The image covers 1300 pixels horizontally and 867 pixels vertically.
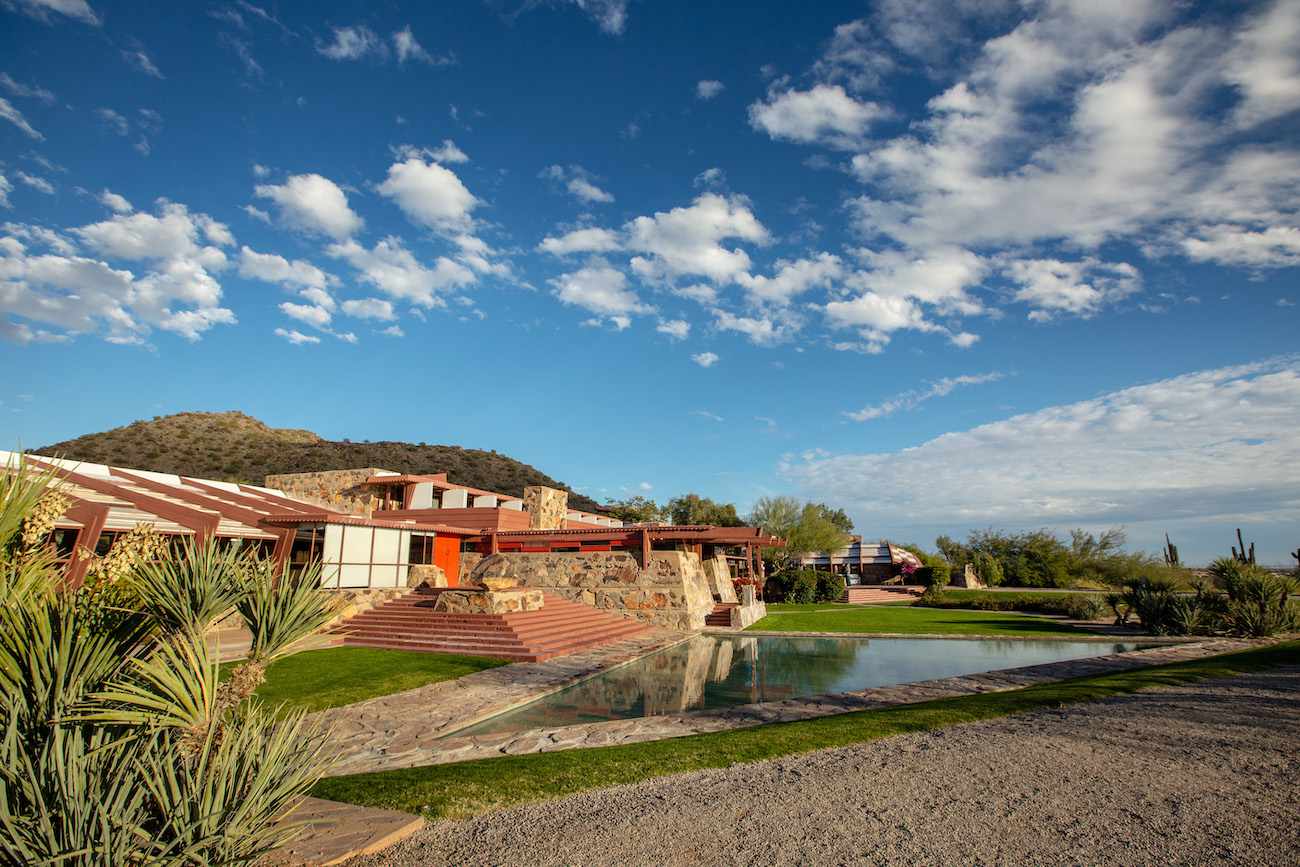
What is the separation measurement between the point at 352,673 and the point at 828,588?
27.3 meters

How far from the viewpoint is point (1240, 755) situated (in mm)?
5848

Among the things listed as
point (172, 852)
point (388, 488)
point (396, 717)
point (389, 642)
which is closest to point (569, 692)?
point (396, 717)

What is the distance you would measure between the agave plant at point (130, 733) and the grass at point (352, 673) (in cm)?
589

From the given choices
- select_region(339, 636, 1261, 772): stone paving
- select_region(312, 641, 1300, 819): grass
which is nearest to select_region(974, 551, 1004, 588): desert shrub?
select_region(339, 636, 1261, 772): stone paving

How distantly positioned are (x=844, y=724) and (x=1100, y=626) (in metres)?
19.9

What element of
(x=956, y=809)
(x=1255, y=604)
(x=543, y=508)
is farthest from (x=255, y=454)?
(x=1255, y=604)

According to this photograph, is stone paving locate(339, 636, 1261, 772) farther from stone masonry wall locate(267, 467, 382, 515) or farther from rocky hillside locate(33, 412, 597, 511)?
rocky hillside locate(33, 412, 597, 511)

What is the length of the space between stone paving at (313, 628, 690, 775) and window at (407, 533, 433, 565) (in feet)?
31.9

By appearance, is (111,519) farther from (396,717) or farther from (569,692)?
(569,692)

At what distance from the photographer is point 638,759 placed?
21.6ft

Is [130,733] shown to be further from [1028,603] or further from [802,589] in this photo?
[1028,603]

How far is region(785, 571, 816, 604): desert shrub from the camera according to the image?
33438 millimetres

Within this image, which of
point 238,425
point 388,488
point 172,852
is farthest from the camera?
point 238,425

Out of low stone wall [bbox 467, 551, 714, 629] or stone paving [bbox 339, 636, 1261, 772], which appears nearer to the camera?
stone paving [bbox 339, 636, 1261, 772]
